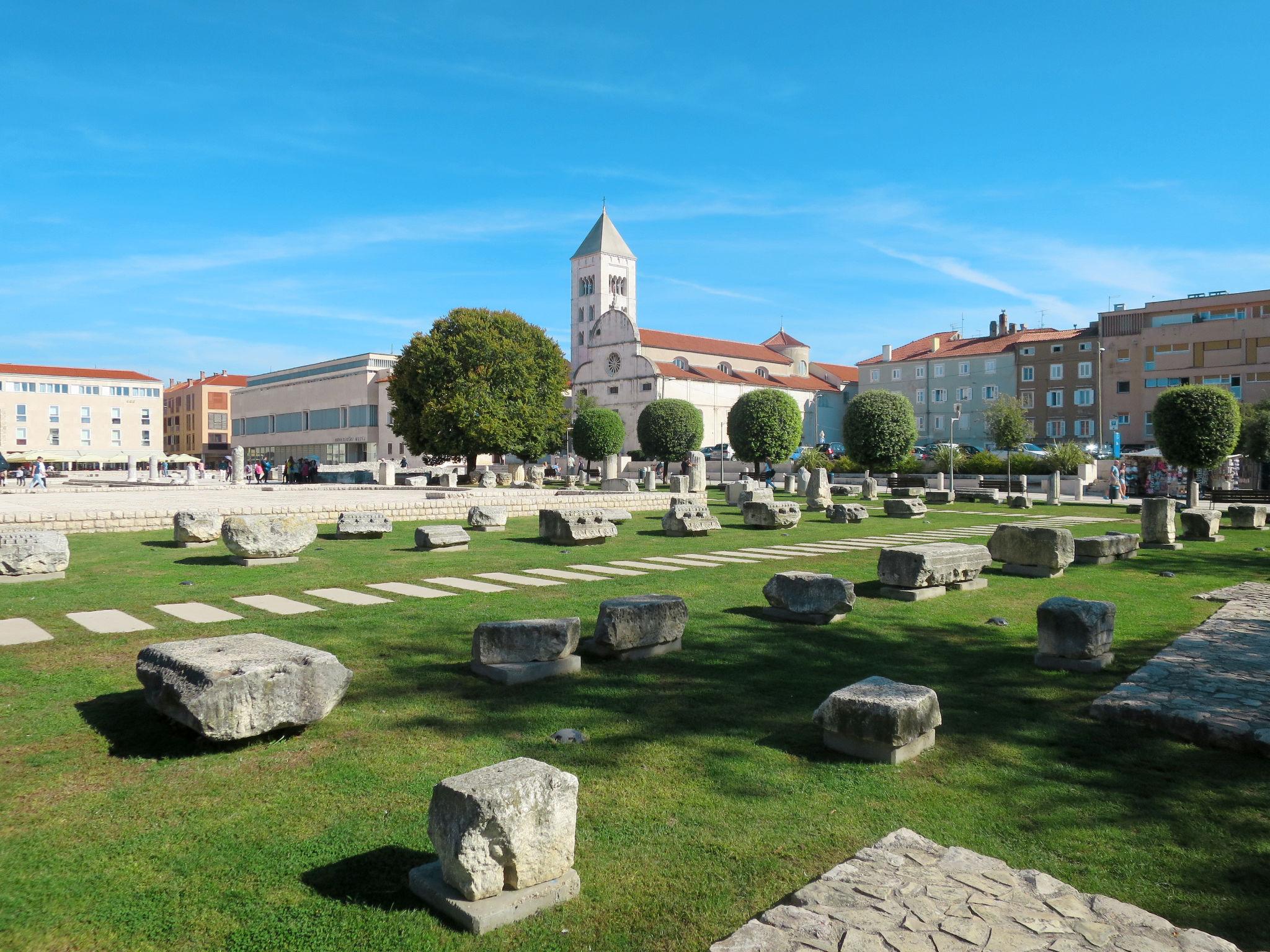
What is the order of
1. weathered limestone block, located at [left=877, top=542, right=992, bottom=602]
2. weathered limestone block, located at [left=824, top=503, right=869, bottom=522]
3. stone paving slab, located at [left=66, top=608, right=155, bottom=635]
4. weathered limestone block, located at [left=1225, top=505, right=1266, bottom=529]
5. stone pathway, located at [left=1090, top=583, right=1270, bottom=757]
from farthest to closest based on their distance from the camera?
weathered limestone block, located at [left=824, top=503, right=869, bottom=522]
weathered limestone block, located at [left=1225, top=505, right=1266, bottom=529]
weathered limestone block, located at [left=877, top=542, right=992, bottom=602]
stone paving slab, located at [left=66, top=608, right=155, bottom=635]
stone pathway, located at [left=1090, top=583, right=1270, bottom=757]

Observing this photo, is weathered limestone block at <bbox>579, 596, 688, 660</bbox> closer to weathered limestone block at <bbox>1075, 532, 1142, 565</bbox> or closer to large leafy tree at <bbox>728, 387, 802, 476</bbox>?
weathered limestone block at <bbox>1075, 532, 1142, 565</bbox>

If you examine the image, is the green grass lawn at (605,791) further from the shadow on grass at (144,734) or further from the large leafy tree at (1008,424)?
the large leafy tree at (1008,424)

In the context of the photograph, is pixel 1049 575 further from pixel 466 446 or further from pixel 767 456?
pixel 767 456

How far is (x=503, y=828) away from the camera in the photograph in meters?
2.93

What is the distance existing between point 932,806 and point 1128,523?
845 inches

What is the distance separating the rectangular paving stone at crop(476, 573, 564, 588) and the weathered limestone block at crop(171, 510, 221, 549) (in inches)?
240

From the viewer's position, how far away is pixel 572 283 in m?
93.2

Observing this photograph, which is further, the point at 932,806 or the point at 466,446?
the point at 466,446

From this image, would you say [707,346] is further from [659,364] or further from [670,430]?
[670,430]

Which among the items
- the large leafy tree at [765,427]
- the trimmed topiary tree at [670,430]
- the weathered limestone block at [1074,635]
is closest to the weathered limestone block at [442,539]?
the weathered limestone block at [1074,635]

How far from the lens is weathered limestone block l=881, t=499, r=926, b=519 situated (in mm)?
22984

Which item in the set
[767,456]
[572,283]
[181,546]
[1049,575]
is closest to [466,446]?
[767,456]

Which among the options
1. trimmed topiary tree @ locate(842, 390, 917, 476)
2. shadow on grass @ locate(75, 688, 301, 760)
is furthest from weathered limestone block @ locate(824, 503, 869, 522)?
trimmed topiary tree @ locate(842, 390, 917, 476)

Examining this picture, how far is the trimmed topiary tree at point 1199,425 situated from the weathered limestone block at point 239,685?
28.7 metres
